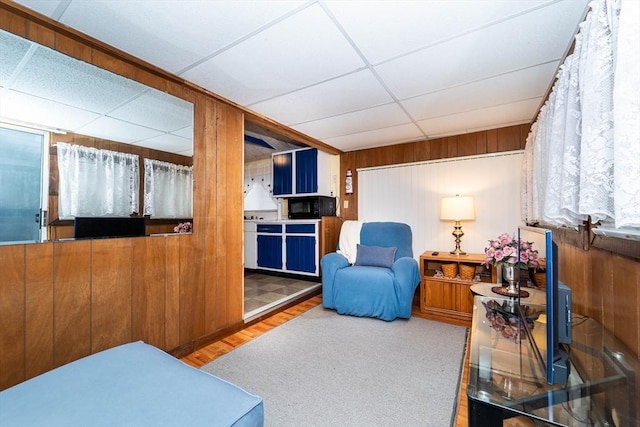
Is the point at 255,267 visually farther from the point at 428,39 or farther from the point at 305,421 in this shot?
the point at 428,39

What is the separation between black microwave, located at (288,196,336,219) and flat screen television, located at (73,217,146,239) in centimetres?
249

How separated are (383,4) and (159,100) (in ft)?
5.43

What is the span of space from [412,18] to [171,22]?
1281 mm

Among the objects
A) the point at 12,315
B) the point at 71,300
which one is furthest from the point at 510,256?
the point at 12,315

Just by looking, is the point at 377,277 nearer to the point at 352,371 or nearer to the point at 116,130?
the point at 352,371

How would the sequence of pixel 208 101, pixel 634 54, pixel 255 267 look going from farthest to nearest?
1. pixel 255 267
2. pixel 208 101
3. pixel 634 54

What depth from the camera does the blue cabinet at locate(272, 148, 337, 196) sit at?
13.2 ft

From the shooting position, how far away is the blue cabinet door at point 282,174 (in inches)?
170

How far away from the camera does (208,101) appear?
2.26m

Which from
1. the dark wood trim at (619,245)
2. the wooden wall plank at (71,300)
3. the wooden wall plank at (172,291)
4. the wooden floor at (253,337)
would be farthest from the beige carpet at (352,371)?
the dark wood trim at (619,245)

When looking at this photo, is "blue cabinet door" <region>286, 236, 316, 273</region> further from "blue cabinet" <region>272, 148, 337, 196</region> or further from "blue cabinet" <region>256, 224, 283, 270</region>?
"blue cabinet" <region>272, 148, 337, 196</region>

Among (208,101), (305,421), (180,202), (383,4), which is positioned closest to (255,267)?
(180,202)

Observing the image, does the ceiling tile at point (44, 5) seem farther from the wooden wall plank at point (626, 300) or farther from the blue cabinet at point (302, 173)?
the blue cabinet at point (302, 173)

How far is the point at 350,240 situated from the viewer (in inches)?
136
